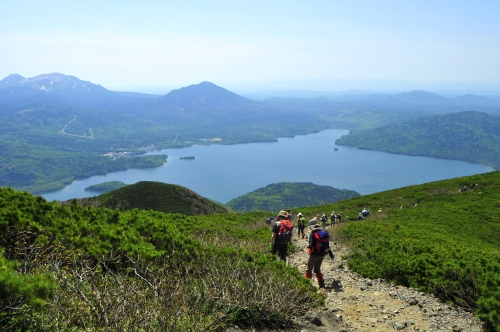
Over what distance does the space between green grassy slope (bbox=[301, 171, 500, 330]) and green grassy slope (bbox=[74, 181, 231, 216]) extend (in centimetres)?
2388

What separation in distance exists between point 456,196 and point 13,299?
3829cm

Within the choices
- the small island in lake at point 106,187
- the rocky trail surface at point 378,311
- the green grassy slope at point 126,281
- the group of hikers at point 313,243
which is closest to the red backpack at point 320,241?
the group of hikers at point 313,243

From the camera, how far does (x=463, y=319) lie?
27.9 ft

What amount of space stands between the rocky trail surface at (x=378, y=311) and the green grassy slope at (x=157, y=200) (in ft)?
129

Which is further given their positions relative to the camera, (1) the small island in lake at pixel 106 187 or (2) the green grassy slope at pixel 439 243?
(1) the small island in lake at pixel 106 187

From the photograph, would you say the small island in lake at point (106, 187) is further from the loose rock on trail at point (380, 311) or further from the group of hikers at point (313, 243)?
the loose rock on trail at point (380, 311)

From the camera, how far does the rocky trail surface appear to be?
7652 millimetres

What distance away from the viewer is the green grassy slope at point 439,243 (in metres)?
9.30

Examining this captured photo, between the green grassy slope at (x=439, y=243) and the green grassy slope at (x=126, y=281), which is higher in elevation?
the green grassy slope at (x=126, y=281)

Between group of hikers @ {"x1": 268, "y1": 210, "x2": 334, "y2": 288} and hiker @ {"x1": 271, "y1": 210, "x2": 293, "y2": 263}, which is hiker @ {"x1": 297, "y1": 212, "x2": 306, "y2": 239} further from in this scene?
hiker @ {"x1": 271, "y1": 210, "x2": 293, "y2": 263}

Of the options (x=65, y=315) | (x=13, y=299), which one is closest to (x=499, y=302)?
(x=65, y=315)

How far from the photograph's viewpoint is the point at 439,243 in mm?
16391

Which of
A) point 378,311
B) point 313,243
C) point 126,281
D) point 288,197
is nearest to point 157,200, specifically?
point 313,243

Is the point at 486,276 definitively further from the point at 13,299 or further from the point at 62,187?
the point at 62,187
